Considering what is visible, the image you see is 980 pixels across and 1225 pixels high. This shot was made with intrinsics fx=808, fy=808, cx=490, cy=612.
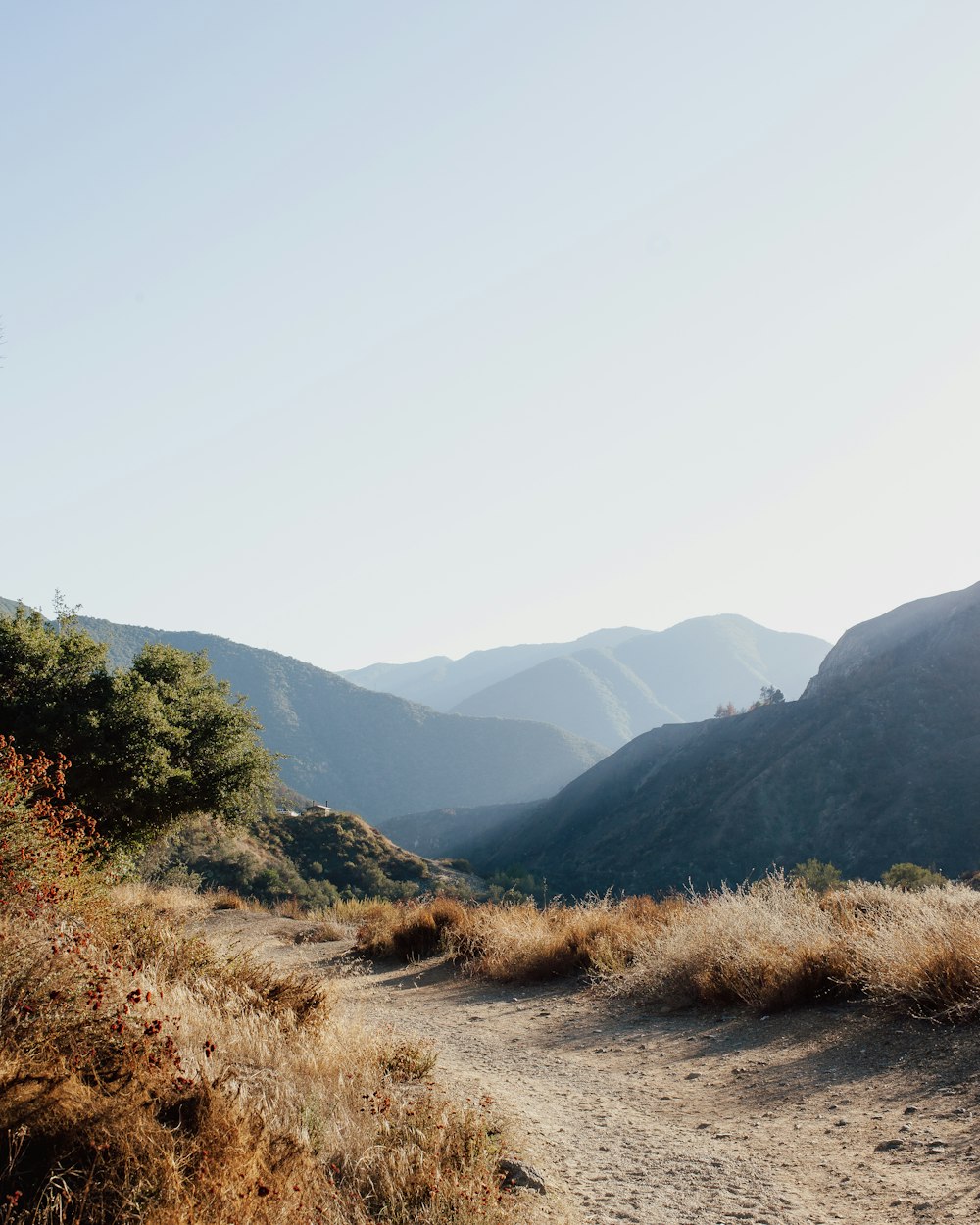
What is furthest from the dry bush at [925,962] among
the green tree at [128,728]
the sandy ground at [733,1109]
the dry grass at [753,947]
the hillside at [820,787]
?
the hillside at [820,787]

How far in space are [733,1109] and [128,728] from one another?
14.4 m

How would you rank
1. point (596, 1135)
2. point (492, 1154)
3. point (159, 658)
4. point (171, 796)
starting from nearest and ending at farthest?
point (492, 1154)
point (596, 1135)
point (171, 796)
point (159, 658)

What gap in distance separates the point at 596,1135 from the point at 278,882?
35.1m

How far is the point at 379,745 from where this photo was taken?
151m

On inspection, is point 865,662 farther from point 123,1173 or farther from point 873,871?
point 123,1173

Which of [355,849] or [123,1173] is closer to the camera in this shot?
[123,1173]

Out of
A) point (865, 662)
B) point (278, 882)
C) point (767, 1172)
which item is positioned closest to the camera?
point (767, 1172)

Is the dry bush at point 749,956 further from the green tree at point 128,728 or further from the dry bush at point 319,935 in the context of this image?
the green tree at point 128,728

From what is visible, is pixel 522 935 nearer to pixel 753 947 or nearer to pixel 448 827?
pixel 753 947

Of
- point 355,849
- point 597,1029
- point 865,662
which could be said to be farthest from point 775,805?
point 597,1029

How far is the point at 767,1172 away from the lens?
434 centimetres

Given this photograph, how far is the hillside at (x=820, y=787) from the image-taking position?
184ft

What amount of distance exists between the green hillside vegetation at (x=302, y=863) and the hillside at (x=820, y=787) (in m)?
14.3

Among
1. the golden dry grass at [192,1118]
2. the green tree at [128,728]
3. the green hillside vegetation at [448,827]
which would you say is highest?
the green tree at [128,728]
